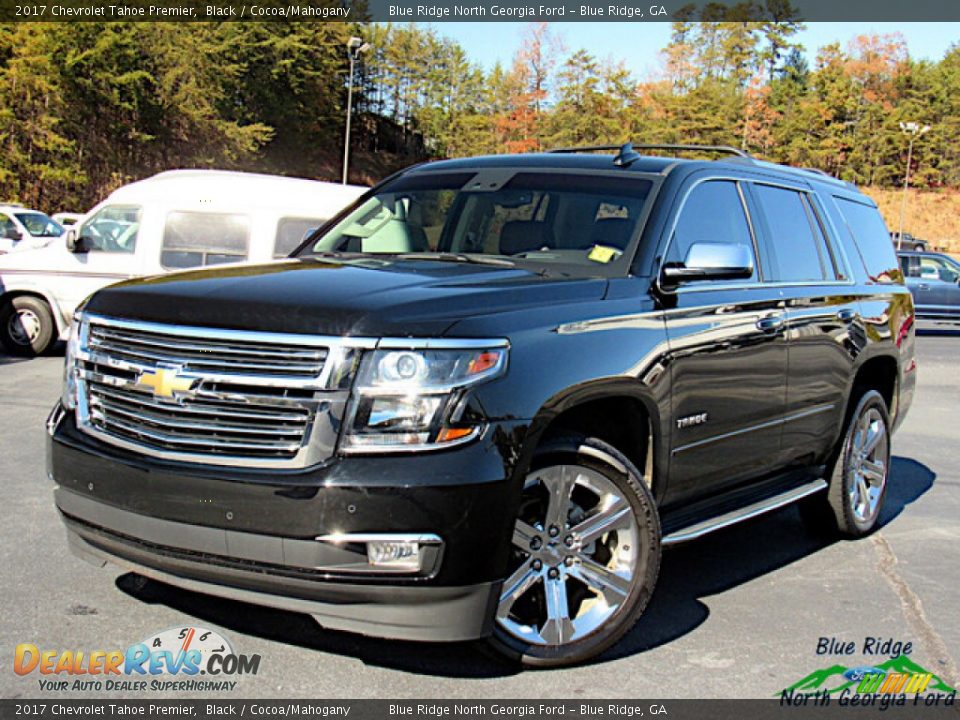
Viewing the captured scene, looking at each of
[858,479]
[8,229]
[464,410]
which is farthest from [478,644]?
[8,229]

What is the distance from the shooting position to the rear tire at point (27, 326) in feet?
44.0

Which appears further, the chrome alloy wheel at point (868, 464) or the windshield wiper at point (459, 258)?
the chrome alloy wheel at point (868, 464)

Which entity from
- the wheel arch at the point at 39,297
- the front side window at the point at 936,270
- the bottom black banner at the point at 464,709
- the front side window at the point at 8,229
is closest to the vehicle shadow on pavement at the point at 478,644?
the bottom black banner at the point at 464,709

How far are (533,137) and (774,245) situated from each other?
8418 cm

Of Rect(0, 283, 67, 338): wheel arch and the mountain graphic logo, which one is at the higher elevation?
the mountain graphic logo

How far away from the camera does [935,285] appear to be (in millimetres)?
24188

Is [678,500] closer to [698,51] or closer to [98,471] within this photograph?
[98,471]

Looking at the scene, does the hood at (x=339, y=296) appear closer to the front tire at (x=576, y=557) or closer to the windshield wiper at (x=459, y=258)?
the windshield wiper at (x=459, y=258)

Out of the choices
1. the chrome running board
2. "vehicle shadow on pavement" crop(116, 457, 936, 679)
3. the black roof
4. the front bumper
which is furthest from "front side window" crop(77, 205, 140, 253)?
the front bumper

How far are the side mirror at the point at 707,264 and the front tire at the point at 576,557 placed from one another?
35.6 inches

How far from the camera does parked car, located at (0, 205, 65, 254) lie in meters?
24.0

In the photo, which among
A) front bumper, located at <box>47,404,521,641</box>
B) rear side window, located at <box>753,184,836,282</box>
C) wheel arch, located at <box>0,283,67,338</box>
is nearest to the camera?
front bumper, located at <box>47,404,521,641</box>

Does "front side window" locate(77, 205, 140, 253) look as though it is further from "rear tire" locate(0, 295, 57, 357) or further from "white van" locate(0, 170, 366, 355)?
"rear tire" locate(0, 295, 57, 357)

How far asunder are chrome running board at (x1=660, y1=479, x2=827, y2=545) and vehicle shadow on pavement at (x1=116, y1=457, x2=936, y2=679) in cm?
9
